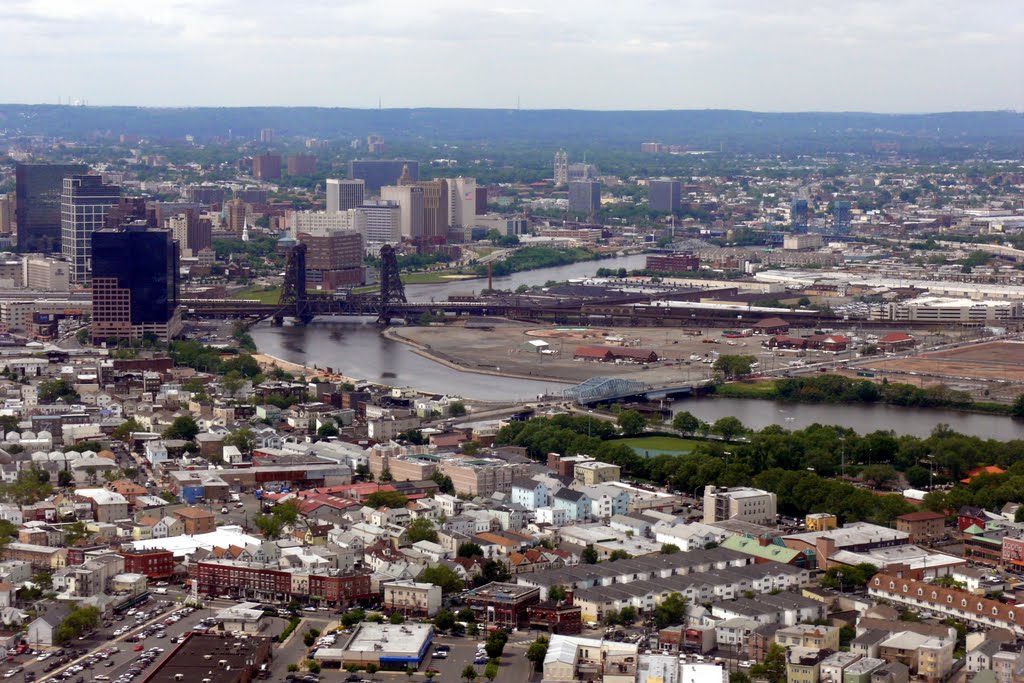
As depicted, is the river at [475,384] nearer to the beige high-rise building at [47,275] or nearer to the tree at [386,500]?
the beige high-rise building at [47,275]

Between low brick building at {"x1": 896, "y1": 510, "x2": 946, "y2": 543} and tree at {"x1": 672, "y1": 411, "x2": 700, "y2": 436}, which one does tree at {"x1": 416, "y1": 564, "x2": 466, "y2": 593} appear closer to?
low brick building at {"x1": 896, "y1": 510, "x2": 946, "y2": 543}

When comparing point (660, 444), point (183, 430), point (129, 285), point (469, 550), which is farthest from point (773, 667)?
point (129, 285)

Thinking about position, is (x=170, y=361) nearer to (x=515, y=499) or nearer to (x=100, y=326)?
(x=100, y=326)

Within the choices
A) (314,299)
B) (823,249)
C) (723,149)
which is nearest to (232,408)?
(314,299)

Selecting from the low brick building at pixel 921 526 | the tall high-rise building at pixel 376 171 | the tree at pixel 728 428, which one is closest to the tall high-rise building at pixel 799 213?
the tall high-rise building at pixel 376 171

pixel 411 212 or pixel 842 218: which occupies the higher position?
pixel 411 212

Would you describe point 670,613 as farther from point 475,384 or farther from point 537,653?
point 475,384

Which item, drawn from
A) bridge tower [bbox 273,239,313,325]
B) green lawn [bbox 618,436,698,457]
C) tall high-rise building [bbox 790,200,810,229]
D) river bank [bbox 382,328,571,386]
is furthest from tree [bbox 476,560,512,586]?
tall high-rise building [bbox 790,200,810,229]
